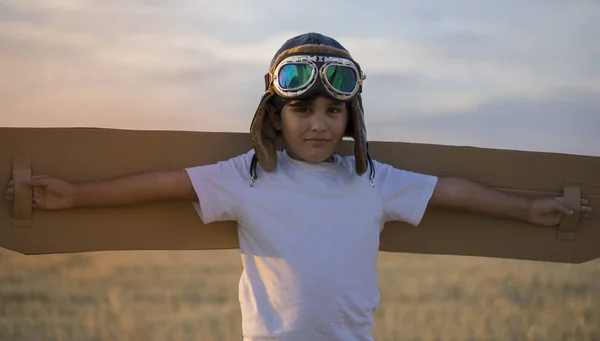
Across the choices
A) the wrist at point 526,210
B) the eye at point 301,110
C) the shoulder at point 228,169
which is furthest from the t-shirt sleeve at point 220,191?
the wrist at point 526,210

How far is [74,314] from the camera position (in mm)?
7684

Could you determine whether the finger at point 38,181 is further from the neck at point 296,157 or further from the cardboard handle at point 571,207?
the cardboard handle at point 571,207

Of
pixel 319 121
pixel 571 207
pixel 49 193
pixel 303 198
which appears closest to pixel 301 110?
pixel 319 121

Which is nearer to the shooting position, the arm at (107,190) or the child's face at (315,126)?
the child's face at (315,126)

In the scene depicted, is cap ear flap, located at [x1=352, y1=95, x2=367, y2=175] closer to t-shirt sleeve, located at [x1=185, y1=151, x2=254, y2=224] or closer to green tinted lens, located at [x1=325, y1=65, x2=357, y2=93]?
green tinted lens, located at [x1=325, y1=65, x2=357, y2=93]

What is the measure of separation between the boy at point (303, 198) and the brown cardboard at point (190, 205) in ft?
0.62

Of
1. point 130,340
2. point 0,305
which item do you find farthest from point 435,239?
point 0,305

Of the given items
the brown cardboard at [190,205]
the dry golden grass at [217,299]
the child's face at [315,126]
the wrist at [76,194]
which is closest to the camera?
the child's face at [315,126]

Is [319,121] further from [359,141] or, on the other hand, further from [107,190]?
[107,190]

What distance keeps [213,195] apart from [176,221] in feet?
1.90

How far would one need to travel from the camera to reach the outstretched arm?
14.9 ft

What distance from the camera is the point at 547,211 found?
482 cm

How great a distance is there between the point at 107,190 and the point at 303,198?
937mm

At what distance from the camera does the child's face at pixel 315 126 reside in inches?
161
